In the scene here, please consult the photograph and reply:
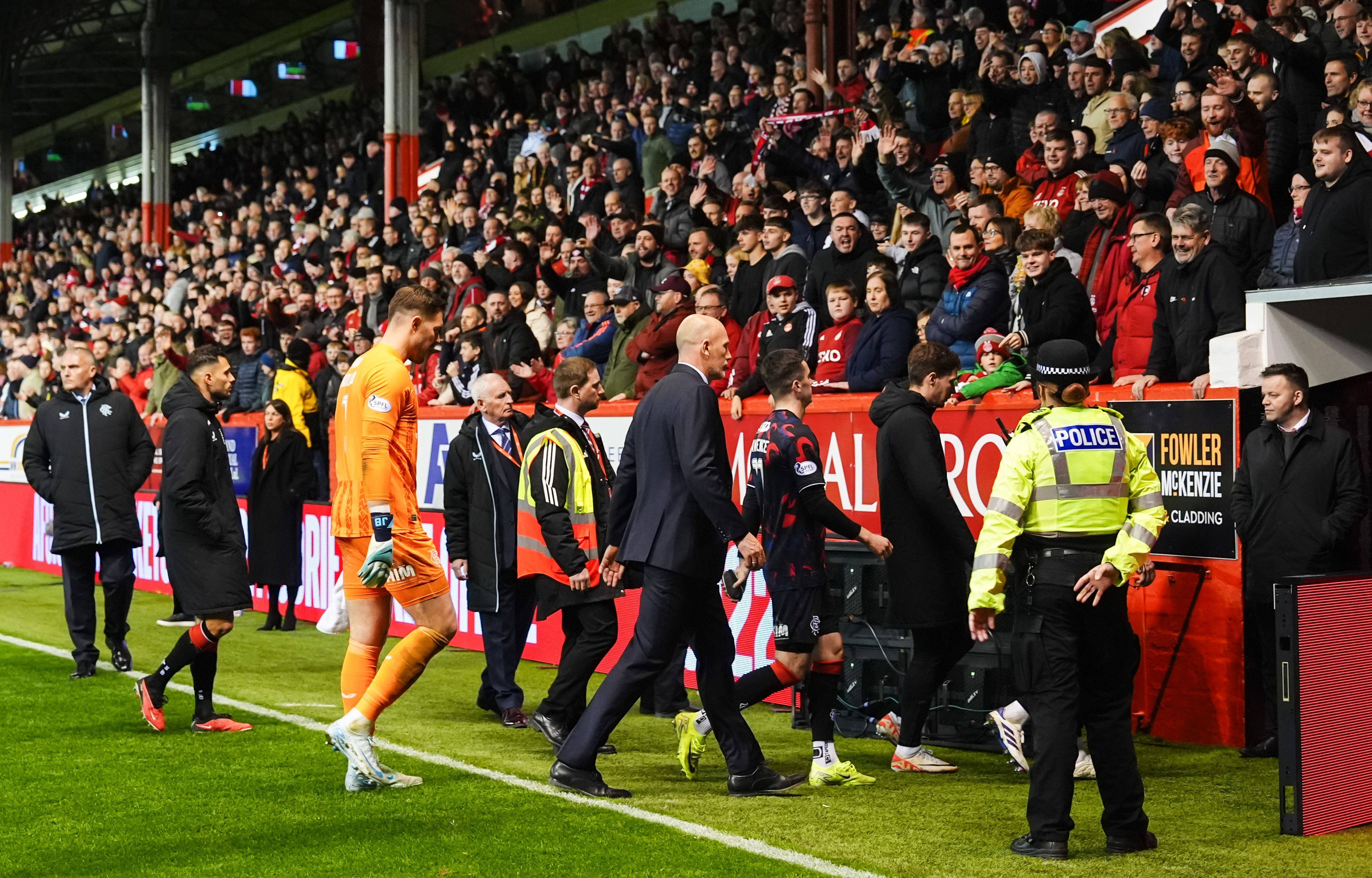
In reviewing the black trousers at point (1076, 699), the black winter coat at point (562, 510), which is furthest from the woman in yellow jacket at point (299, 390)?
the black trousers at point (1076, 699)

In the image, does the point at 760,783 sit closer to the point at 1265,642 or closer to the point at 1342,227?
the point at 1265,642

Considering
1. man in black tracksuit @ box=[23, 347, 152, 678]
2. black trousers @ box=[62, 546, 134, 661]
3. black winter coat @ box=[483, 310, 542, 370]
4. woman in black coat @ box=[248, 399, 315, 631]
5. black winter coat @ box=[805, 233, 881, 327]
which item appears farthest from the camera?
woman in black coat @ box=[248, 399, 315, 631]

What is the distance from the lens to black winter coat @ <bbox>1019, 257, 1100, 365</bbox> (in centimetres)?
890

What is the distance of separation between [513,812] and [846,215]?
5990 mm

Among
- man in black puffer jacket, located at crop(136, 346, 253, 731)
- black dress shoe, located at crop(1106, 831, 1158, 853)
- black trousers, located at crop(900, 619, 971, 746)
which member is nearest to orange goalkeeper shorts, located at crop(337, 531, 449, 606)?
man in black puffer jacket, located at crop(136, 346, 253, 731)

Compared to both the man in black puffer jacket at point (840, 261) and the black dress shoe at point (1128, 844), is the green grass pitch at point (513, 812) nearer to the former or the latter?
the black dress shoe at point (1128, 844)

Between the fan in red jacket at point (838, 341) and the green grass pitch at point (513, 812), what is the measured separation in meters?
2.30

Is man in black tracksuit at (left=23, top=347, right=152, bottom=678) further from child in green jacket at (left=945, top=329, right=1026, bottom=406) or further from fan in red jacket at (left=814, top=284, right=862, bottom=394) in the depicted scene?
child in green jacket at (left=945, top=329, right=1026, bottom=406)

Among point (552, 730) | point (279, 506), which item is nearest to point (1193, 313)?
point (552, 730)

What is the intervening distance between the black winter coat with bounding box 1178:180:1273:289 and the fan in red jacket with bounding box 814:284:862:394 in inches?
93.0

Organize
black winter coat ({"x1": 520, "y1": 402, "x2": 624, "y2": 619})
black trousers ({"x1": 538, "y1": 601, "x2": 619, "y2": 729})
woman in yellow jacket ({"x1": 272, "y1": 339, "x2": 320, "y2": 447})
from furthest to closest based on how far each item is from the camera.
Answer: woman in yellow jacket ({"x1": 272, "y1": 339, "x2": 320, "y2": 447}) → black winter coat ({"x1": 520, "y1": 402, "x2": 624, "y2": 619}) → black trousers ({"x1": 538, "y1": 601, "x2": 619, "y2": 729})

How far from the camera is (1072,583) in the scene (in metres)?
5.83

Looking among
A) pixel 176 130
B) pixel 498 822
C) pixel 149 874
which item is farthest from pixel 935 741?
pixel 176 130

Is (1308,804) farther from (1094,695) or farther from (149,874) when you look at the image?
(149,874)
